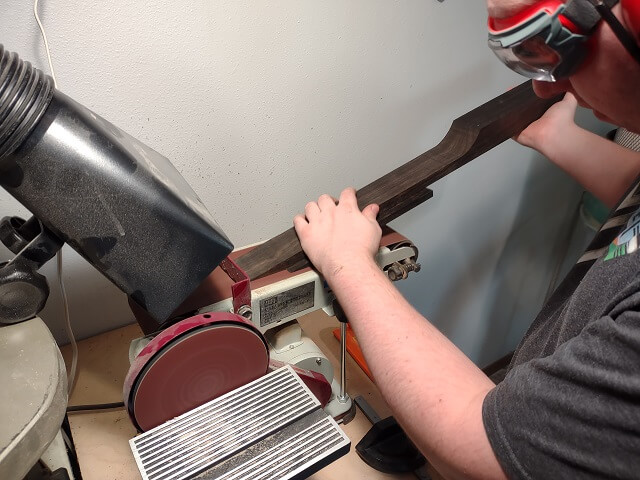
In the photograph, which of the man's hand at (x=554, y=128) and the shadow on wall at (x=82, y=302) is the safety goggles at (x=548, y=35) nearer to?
the man's hand at (x=554, y=128)

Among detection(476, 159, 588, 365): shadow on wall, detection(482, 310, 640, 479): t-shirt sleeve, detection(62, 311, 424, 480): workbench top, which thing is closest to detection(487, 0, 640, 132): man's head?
detection(482, 310, 640, 479): t-shirt sleeve

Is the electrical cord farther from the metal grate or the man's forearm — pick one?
the man's forearm

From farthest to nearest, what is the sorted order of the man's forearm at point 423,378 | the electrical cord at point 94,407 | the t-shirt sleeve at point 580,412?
the electrical cord at point 94,407 → the man's forearm at point 423,378 → the t-shirt sleeve at point 580,412

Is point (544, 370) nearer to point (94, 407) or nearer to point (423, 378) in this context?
point (423, 378)

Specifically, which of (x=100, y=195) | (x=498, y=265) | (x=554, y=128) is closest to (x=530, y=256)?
(x=498, y=265)

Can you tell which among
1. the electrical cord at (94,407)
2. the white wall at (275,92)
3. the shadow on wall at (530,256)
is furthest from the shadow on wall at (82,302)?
the shadow on wall at (530,256)

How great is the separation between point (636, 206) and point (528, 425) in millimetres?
357

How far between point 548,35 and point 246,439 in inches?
23.4

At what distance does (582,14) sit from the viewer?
1.58 ft

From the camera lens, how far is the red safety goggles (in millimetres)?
472

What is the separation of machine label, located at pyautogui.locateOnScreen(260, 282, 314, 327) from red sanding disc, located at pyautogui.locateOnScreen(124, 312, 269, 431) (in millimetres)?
96

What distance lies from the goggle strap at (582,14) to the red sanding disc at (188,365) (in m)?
0.52

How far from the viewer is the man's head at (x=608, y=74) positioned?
0.49 m

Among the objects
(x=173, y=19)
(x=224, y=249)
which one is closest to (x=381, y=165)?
(x=173, y=19)
